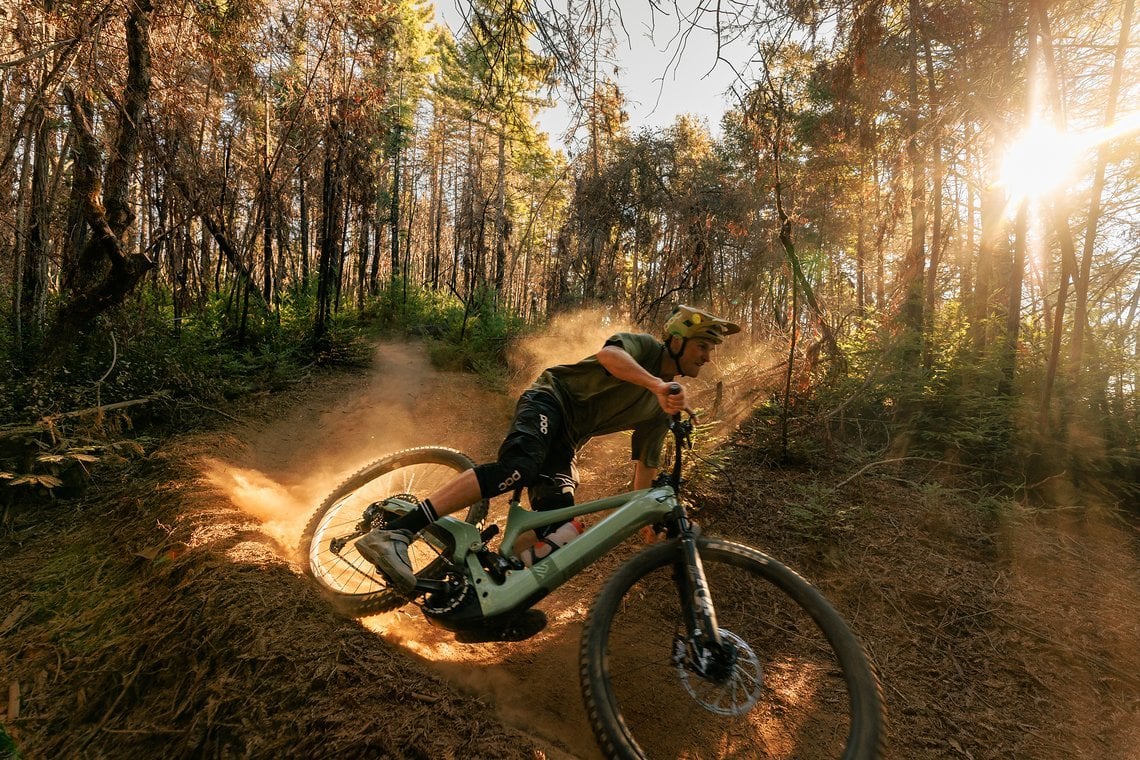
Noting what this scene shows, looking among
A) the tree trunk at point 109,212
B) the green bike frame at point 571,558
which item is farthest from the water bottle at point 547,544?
the tree trunk at point 109,212

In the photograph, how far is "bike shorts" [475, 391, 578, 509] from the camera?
297 cm

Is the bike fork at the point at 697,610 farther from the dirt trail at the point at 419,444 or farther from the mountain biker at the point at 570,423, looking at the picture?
the dirt trail at the point at 419,444

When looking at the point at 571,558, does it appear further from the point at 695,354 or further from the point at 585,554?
the point at 695,354

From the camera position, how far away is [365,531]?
11.3 feet

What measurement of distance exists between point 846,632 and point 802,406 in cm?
519

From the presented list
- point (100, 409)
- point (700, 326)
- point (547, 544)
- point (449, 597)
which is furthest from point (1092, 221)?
point (100, 409)

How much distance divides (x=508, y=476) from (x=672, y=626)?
1416 millimetres

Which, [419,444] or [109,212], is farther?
[419,444]

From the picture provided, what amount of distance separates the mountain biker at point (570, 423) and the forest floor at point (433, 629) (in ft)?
2.23

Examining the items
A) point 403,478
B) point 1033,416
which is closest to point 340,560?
point 403,478

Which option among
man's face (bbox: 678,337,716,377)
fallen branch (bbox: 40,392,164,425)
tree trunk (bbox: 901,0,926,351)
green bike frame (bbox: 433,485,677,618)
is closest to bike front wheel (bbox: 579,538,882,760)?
green bike frame (bbox: 433,485,677,618)

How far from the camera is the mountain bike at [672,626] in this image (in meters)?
2.19

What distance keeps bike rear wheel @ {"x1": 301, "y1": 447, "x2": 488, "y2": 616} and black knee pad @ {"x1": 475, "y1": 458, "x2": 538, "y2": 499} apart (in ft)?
1.32

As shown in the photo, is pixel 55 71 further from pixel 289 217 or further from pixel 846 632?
pixel 289 217
